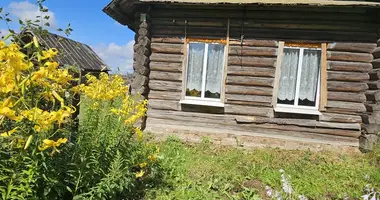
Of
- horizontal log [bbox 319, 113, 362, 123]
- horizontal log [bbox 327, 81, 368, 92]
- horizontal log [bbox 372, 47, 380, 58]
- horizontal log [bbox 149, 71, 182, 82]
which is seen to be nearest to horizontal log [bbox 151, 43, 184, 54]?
horizontal log [bbox 149, 71, 182, 82]

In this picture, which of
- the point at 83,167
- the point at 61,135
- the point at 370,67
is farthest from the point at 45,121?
the point at 370,67

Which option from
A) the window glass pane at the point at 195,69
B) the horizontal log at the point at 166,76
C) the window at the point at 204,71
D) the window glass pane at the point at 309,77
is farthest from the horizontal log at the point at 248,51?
the horizontal log at the point at 166,76

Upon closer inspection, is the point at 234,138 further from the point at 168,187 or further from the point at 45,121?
the point at 45,121

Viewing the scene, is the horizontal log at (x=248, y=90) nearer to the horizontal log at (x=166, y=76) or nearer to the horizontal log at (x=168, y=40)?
the horizontal log at (x=166, y=76)

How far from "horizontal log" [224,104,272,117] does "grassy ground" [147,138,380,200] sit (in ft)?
2.79

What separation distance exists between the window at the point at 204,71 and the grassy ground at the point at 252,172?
1.21 m

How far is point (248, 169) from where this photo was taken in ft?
15.5

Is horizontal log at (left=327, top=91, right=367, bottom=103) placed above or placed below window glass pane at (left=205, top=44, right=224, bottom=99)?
below

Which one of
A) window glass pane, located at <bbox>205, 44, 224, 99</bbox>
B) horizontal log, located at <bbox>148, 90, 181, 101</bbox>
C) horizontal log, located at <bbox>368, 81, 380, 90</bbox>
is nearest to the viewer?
horizontal log, located at <bbox>368, 81, 380, 90</bbox>

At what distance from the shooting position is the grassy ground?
12.8ft

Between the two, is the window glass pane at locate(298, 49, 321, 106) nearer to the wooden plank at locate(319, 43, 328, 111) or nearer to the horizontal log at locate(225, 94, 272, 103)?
the wooden plank at locate(319, 43, 328, 111)

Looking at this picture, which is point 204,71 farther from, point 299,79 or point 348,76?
point 348,76

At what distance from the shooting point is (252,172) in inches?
182

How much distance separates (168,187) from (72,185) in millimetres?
1610
